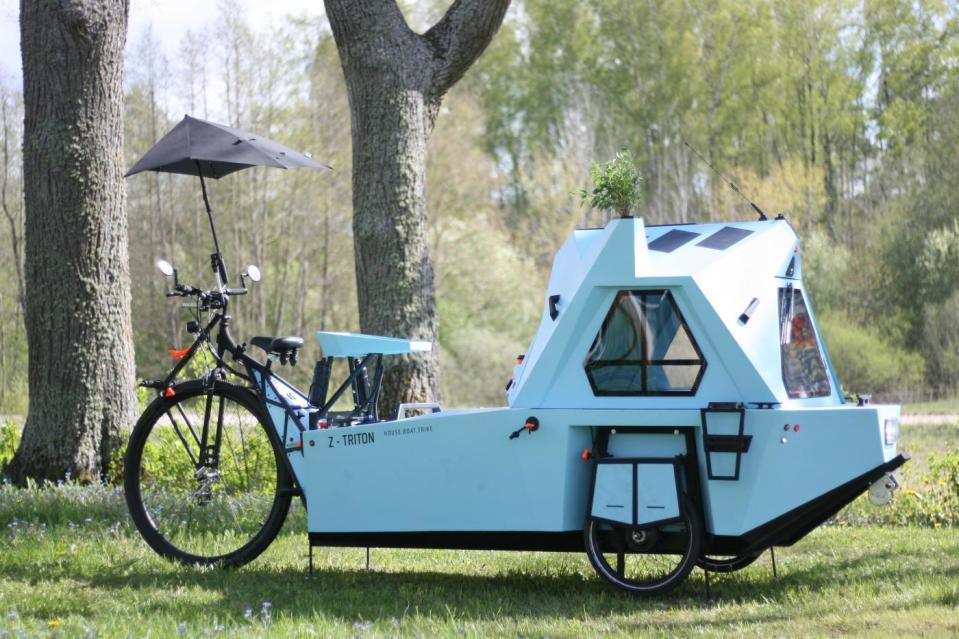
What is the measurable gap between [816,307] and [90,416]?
64.0 ft

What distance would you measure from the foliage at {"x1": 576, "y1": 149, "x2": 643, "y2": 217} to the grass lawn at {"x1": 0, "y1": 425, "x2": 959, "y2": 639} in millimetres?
1879

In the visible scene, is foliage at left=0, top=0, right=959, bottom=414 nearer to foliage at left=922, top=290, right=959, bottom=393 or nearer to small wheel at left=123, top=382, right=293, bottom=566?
foliage at left=922, top=290, right=959, bottom=393

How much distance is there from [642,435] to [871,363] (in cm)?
1930

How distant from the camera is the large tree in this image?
28.6 feet

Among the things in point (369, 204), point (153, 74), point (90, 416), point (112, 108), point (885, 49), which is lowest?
point (90, 416)

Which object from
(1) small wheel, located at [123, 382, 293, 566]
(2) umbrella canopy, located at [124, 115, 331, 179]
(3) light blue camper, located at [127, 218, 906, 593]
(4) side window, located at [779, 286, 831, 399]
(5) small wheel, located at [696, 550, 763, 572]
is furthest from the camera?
(2) umbrella canopy, located at [124, 115, 331, 179]

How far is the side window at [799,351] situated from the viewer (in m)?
5.06

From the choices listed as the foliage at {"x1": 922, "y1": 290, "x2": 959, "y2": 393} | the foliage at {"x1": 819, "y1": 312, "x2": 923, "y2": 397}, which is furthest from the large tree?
the foliage at {"x1": 922, "y1": 290, "x2": 959, "y2": 393}

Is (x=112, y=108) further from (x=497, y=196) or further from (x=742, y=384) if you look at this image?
(x=497, y=196)

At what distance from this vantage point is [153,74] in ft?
66.3

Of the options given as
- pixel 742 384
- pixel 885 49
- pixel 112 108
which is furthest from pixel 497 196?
pixel 742 384

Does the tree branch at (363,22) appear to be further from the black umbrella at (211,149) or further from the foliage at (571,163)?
the foliage at (571,163)

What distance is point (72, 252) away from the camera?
8.66 metres

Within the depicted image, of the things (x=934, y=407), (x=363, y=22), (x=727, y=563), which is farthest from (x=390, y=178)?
(x=934, y=407)
